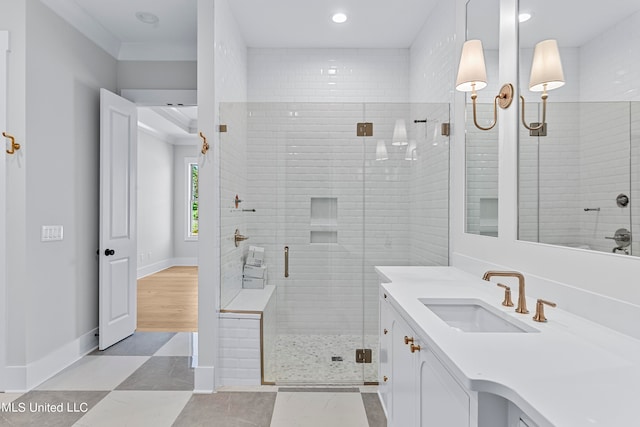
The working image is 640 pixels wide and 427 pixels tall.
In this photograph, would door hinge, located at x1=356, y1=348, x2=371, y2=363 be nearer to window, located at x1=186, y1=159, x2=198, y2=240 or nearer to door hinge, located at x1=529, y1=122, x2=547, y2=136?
door hinge, located at x1=529, y1=122, x2=547, y2=136

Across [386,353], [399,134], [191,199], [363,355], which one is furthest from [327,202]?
[191,199]

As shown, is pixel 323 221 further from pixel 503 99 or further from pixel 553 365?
pixel 553 365

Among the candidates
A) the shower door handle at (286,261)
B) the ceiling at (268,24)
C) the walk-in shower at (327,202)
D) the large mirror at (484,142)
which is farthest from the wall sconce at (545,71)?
the shower door handle at (286,261)

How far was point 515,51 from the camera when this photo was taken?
1777 millimetres

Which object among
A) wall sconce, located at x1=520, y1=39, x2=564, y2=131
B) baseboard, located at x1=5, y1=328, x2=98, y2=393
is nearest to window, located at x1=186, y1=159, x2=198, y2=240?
baseboard, located at x1=5, y1=328, x2=98, y2=393

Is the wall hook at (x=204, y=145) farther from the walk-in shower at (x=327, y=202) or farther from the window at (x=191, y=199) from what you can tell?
the window at (x=191, y=199)

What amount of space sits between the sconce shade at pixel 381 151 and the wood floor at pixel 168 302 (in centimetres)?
261

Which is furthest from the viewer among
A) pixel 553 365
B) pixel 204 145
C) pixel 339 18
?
pixel 339 18

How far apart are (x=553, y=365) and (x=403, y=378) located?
2.76 ft

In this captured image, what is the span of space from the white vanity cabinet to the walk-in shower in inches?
31.7

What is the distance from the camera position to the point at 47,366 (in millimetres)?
2736

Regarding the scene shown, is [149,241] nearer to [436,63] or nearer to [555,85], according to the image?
[436,63]

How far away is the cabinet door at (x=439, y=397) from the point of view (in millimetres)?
993

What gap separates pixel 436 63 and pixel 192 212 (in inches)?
257
